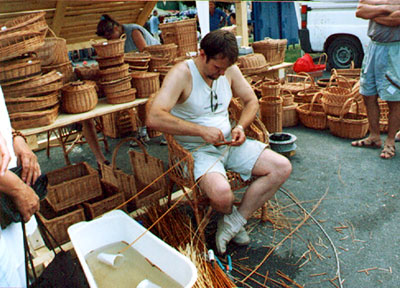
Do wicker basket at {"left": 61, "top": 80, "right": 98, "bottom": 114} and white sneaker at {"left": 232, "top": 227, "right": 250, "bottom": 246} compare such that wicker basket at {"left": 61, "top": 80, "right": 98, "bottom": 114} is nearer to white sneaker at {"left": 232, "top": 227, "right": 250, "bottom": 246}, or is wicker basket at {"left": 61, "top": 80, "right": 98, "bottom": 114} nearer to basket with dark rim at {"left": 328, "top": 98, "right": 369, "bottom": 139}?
white sneaker at {"left": 232, "top": 227, "right": 250, "bottom": 246}

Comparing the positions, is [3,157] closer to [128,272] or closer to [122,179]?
[128,272]

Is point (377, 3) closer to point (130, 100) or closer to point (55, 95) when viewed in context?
point (130, 100)

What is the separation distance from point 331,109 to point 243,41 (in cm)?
164

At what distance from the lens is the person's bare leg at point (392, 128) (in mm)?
3953

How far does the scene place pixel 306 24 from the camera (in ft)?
26.5

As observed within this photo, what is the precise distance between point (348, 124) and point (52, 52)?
3.49m

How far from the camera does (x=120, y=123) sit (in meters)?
5.32

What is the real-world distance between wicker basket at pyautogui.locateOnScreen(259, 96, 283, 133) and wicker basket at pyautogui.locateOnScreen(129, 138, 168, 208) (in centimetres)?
170

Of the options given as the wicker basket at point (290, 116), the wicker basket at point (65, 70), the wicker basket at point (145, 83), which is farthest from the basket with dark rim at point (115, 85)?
the wicker basket at point (290, 116)

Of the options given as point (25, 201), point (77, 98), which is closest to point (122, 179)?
point (77, 98)

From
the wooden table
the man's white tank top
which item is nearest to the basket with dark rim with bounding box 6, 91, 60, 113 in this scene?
the wooden table

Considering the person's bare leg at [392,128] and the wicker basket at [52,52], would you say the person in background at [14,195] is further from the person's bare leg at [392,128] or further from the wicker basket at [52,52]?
the person's bare leg at [392,128]

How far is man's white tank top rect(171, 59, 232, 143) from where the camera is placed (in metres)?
2.69

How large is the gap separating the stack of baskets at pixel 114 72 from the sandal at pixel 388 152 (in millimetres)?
2812
